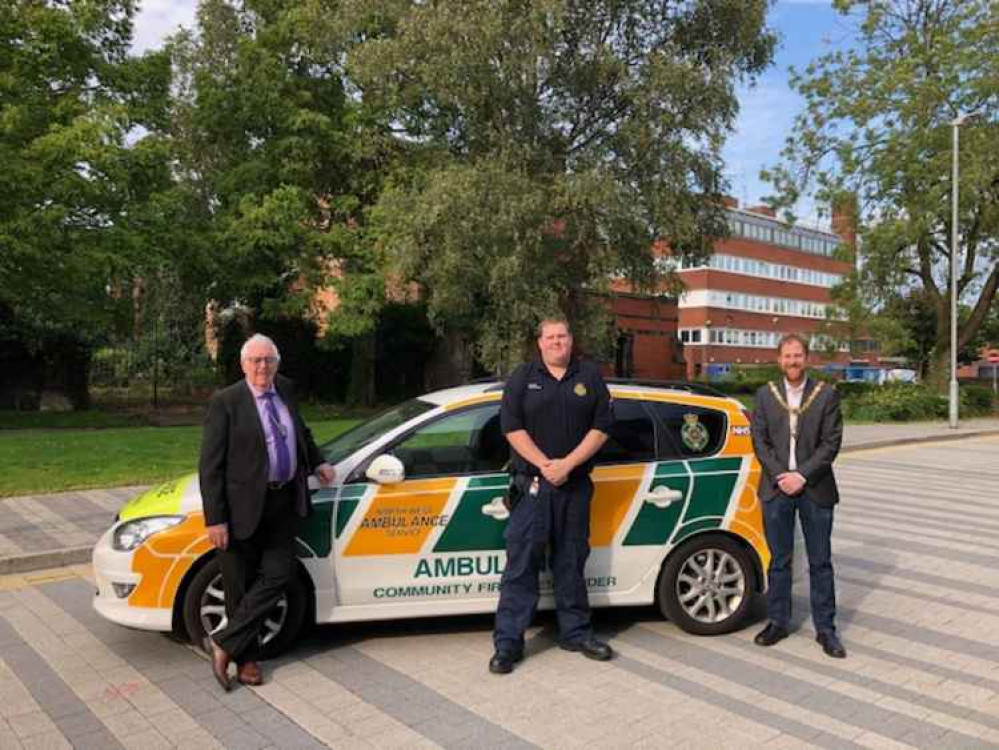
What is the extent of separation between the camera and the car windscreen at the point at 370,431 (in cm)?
514

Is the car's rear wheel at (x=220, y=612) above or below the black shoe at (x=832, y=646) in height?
above

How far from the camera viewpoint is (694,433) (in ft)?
17.8

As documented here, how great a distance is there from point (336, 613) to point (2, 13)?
63.8ft

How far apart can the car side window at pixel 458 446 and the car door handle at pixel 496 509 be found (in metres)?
0.20

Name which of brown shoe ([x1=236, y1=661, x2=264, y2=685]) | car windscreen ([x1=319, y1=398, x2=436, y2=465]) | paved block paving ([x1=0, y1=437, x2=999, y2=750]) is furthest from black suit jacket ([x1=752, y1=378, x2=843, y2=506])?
brown shoe ([x1=236, y1=661, x2=264, y2=685])

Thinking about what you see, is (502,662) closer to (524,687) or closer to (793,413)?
(524,687)

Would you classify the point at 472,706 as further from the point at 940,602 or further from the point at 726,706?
the point at 940,602

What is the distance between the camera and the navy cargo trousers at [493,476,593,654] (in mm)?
4613

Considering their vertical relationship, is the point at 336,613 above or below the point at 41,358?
below

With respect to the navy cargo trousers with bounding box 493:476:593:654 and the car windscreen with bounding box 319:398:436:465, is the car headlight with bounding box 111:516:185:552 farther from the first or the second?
the navy cargo trousers with bounding box 493:476:593:654

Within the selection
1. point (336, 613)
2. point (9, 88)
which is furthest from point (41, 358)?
point (336, 613)

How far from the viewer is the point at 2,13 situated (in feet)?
61.2

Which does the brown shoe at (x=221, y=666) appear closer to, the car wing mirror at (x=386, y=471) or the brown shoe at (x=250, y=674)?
the brown shoe at (x=250, y=674)

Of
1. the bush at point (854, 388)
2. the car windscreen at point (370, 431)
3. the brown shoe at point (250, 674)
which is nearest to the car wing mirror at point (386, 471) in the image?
the car windscreen at point (370, 431)
